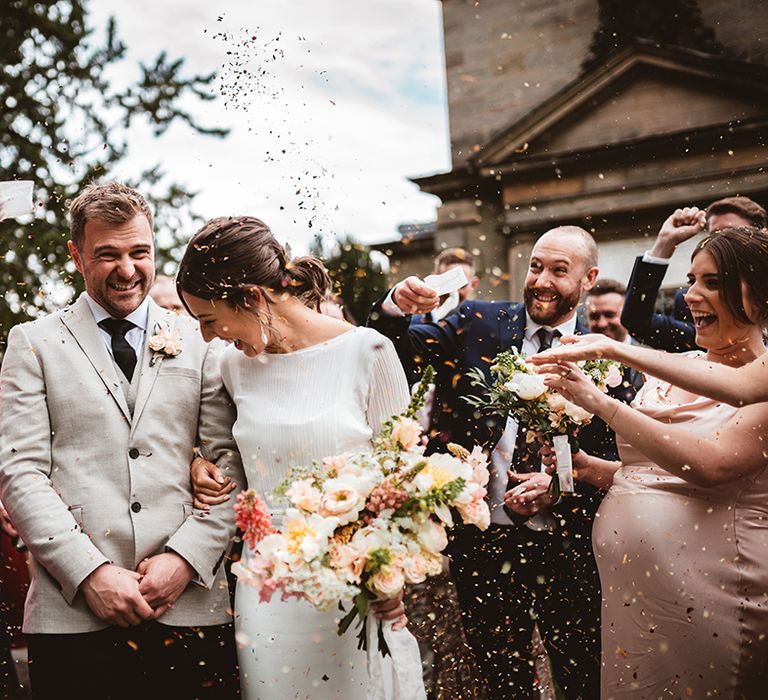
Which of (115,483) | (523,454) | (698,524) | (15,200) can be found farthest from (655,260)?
(15,200)

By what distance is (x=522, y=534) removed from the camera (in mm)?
3807

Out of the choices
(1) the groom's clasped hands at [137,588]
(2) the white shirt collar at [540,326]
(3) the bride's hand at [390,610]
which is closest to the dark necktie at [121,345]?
(1) the groom's clasped hands at [137,588]

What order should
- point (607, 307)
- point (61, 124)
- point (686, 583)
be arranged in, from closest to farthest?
point (686, 583)
point (607, 307)
point (61, 124)

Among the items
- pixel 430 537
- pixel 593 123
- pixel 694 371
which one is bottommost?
pixel 430 537

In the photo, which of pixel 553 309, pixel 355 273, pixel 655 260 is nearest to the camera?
pixel 553 309

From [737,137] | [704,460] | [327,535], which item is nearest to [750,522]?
[704,460]

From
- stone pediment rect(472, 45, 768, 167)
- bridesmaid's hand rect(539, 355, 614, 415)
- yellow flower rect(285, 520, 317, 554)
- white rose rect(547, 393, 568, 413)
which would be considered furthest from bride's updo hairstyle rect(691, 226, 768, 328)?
stone pediment rect(472, 45, 768, 167)

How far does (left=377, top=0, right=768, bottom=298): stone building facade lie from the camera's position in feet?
30.3

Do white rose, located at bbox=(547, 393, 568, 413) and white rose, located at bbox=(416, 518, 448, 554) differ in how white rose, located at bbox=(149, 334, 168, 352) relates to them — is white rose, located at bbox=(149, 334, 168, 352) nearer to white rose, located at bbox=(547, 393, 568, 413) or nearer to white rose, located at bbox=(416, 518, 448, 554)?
white rose, located at bbox=(416, 518, 448, 554)

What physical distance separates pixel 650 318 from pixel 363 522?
2248 millimetres

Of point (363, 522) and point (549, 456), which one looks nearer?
point (363, 522)

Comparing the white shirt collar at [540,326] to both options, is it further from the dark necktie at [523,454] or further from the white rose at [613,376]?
the white rose at [613,376]

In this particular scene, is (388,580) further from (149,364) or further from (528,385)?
A: (149,364)

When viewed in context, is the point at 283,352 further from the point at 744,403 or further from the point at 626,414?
the point at 744,403
